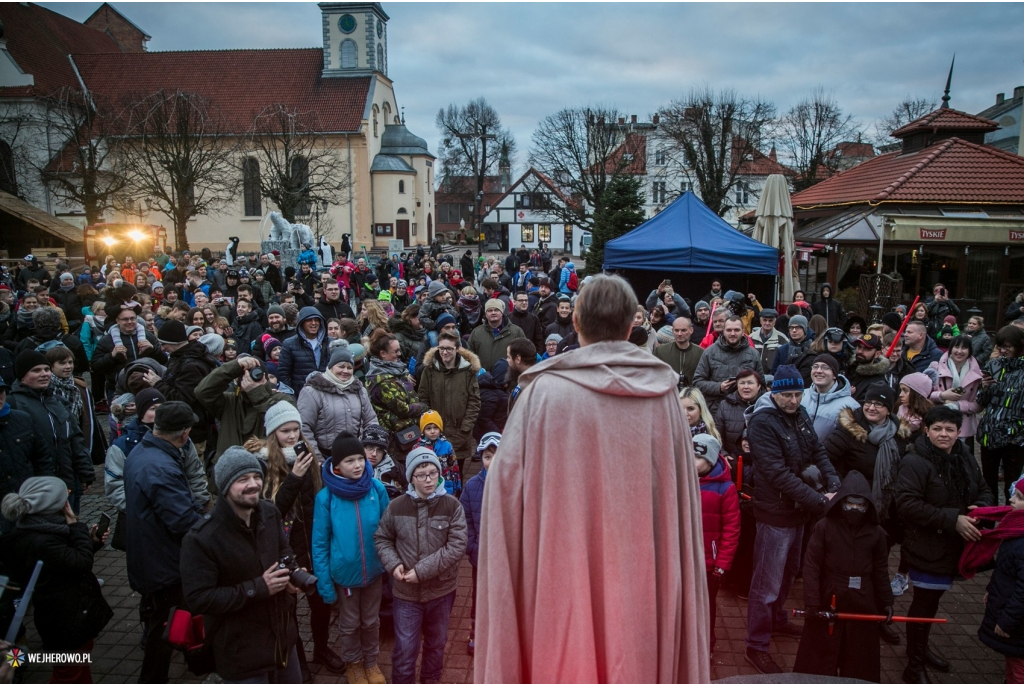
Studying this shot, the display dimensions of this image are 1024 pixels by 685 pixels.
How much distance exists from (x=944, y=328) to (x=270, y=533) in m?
9.99

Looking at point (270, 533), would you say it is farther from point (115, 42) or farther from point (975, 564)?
point (115, 42)

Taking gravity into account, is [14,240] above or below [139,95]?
below

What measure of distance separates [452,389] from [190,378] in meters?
2.39

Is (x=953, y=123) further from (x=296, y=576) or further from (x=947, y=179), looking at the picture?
(x=296, y=576)

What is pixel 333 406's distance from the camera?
5.43 m

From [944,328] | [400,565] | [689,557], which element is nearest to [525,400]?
[689,557]

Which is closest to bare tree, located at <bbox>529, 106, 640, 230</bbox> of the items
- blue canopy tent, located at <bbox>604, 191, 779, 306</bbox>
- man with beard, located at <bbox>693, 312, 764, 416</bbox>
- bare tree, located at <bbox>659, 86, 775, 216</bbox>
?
bare tree, located at <bbox>659, 86, 775, 216</bbox>

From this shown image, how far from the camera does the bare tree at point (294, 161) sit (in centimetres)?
3503

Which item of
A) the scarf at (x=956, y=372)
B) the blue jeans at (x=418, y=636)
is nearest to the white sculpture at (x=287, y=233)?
the scarf at (x=956, y=372)

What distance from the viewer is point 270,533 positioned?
3.59m

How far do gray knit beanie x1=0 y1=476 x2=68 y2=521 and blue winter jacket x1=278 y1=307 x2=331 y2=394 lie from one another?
3355 mm

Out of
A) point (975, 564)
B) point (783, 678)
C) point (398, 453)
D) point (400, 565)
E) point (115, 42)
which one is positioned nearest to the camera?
point (783, 678)

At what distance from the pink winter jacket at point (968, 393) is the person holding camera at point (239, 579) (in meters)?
6.28

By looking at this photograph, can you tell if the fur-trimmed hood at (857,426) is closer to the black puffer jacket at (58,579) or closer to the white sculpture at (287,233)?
the black puffer jacket at (58,579)
